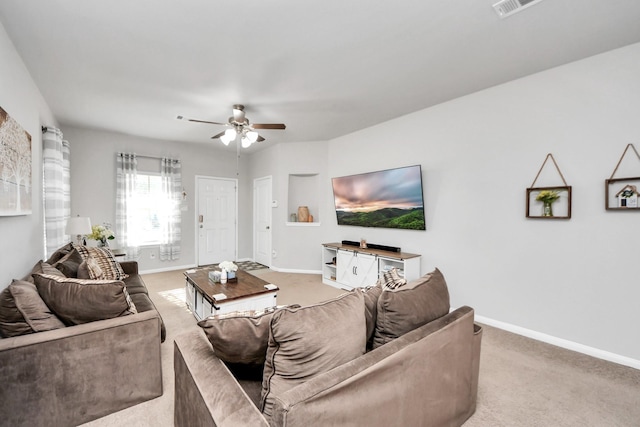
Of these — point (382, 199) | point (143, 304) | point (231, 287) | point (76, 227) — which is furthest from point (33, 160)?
point (382, 199)

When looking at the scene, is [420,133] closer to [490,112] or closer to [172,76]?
[490,112]

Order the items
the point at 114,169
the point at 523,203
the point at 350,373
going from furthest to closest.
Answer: the point at 114,169, the point at 523,203, the point at 350,373

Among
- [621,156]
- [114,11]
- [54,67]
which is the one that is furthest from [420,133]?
[54,67]

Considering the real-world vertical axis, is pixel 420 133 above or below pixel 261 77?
below

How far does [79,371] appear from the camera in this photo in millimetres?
1630

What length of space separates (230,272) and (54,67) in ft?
8.77

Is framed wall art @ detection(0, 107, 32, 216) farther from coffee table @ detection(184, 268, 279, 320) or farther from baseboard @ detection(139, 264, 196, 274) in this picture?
baseboard @ detection(139, 264, 196, 274)

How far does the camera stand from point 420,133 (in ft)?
12.7

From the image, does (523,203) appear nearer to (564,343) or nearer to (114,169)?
(564,343)

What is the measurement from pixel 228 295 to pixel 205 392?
1736 mm

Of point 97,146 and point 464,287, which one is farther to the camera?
point 97,146

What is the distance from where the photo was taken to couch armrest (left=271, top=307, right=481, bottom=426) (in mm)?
896

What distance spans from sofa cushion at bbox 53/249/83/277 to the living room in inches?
9.6

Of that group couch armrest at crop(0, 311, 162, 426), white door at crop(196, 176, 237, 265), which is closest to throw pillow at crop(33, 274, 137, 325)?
couch armrest at crop(0, 311, 162, 426)
